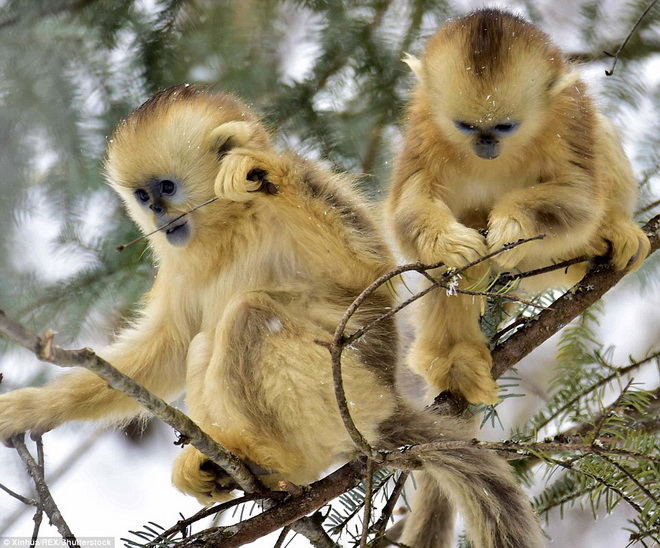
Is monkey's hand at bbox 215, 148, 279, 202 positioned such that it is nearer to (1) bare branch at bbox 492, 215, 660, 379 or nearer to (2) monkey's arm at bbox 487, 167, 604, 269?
(2) monkey's arm at bbox 487, 167, 604, 269

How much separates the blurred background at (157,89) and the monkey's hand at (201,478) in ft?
2.95

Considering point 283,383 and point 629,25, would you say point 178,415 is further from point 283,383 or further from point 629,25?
point 629,25

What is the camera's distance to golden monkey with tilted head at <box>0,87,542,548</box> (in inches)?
99.7

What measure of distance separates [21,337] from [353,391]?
1.34 m

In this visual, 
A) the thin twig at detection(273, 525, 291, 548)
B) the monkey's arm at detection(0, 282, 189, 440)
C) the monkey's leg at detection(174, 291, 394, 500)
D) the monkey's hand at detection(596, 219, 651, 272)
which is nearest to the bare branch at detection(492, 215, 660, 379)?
the monkey's hand at detection(596, 219, 651, 272)

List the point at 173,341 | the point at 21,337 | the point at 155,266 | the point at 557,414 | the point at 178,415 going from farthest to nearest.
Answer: the point at 155,266 → the point at 173,341 → the point at 557,414 → the point at 178,415 → the point at 21,337

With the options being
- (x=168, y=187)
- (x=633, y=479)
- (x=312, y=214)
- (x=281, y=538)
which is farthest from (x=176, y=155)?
(x=633, y=479)

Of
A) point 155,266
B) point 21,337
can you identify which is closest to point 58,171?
point 155,266

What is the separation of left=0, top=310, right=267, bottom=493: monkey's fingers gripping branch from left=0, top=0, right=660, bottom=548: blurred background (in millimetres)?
1151

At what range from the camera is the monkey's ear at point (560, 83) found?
2.72 meters

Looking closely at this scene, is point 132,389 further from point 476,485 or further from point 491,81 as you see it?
point 491,81

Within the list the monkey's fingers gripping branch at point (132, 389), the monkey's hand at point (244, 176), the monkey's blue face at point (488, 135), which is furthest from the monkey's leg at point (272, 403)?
the monkey's blue face at point (488, 135)

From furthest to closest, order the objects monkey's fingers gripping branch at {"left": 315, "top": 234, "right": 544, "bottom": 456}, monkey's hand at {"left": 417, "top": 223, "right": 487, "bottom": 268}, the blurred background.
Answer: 1. the blurred background
2. monkey's hand at {"left": 417, "top": 223, "right": 487, "bottom": 268}
3. monkey's fingers gripping branch at {"left": 315, "top": 234, "right": 544, "bottom": 456}

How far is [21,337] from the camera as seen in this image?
1429 millimetres
